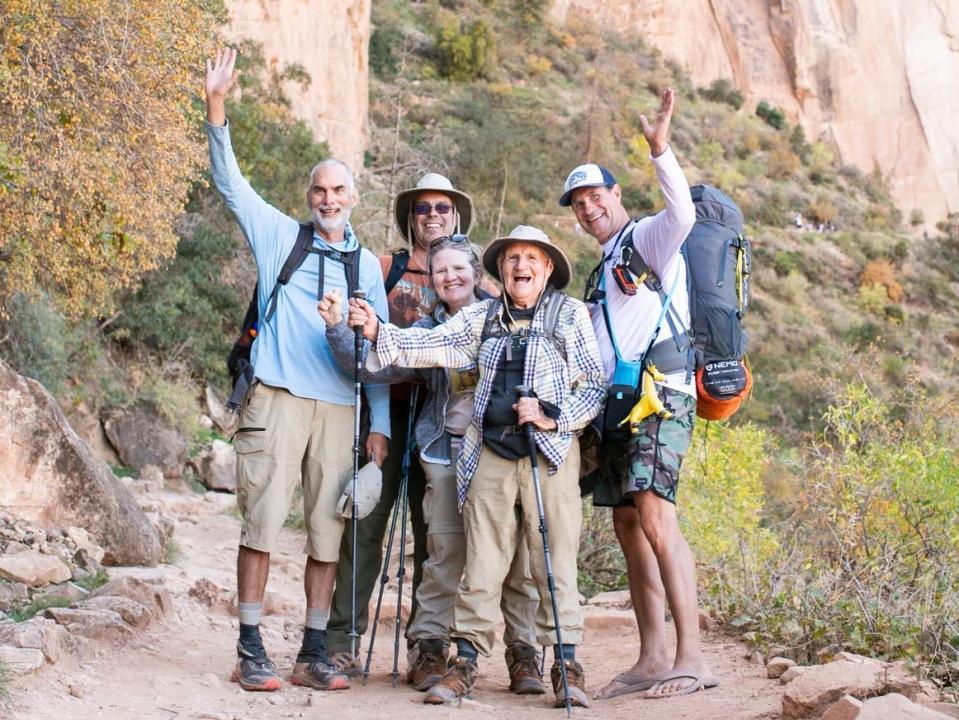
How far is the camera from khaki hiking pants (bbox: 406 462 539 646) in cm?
505

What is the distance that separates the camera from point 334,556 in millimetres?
5113

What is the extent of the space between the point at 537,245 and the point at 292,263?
1.09 meters

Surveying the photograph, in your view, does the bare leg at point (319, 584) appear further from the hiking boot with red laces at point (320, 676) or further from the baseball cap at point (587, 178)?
the baseball cap at point (587, 178)

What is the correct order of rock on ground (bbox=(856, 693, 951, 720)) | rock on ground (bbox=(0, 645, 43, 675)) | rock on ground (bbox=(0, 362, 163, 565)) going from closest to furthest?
rock on ground (bbox=(856, 693, 951, 720)) < rock on ground (bbox=(0, 645, 43, 675)) < rock on ground (bbox=(0, 362, 163, 565))

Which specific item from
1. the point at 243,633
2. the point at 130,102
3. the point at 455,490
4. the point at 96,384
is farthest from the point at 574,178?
the point at 96,384

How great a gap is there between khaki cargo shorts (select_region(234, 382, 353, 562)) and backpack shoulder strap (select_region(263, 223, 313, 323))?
355mm

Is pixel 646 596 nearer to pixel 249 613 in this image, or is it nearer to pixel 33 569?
pixel 249 613

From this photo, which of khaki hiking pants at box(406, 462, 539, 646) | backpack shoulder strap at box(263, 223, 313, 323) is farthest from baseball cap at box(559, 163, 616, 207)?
khaki hiking pants at box(406, 462, 539, 646)

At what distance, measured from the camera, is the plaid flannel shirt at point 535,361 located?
Result: 4848mm

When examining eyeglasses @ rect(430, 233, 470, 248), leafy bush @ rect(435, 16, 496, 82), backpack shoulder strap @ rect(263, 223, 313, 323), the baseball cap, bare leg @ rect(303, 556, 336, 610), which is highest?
leafy bush @ rect(435, 16, 496, 82)

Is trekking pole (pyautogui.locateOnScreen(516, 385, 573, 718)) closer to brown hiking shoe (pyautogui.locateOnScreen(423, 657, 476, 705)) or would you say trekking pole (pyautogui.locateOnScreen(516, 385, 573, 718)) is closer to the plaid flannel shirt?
the plaid flannel shirt

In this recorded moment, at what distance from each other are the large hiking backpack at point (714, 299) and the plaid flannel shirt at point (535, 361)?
0.38 m

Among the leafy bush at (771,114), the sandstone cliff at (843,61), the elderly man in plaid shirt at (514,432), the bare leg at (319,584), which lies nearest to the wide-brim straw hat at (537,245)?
the elderly man in plaid shirt at (514,432)

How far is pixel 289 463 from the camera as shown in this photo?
4.99 m
